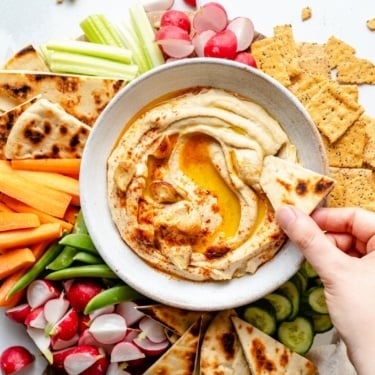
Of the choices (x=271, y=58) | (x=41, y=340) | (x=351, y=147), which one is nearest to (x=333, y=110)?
(x=351, y=147)

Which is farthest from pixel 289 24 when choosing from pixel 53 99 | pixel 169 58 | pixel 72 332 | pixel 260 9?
pixel 72 332

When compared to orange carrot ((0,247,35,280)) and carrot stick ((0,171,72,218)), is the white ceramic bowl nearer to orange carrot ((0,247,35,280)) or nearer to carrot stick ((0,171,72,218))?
carrot stick ((0,171,72,218))

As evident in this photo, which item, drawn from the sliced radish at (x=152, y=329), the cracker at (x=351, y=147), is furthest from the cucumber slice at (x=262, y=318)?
the cracker at (x=351, y=147)

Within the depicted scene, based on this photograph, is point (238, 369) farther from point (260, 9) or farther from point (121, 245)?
point (260, 9)

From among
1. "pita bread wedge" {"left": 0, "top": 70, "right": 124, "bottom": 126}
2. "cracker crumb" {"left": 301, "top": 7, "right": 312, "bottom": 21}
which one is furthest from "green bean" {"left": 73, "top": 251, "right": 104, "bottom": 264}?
"cracker crumb" {"left": 301, "top": 7, "right": 312, "bottom": 21}

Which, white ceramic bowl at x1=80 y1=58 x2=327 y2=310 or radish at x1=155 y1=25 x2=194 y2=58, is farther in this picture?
radish at x1=155 y1=25 x2=194 y2=58

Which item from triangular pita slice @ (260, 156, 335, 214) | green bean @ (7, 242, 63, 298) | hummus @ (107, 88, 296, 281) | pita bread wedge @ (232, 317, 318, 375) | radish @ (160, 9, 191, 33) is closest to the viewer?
triangular pita slice @ (260, 156, 335, 214)
